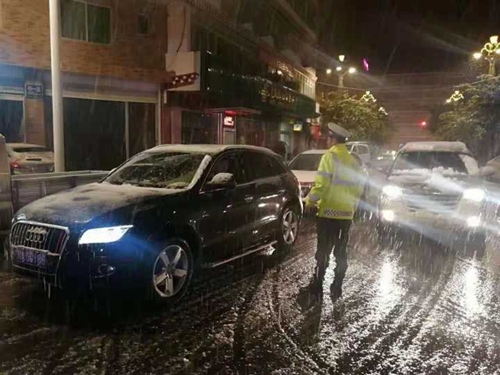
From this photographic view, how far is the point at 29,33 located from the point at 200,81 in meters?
5.57

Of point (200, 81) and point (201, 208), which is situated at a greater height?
point (200, 81)

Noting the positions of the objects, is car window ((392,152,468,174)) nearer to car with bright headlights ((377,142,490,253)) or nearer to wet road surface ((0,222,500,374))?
car with bright headlights ((377,142,490,253))

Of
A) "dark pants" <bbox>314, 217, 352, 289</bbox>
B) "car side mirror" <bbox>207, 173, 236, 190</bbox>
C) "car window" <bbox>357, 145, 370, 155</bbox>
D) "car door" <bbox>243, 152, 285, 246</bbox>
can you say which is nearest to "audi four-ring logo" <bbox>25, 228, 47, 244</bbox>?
"car side mirror" <bbox>207, 173, 236, 190</bbox>

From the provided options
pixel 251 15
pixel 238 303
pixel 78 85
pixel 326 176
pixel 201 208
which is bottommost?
pixel 238 303

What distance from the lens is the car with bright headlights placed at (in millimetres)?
7691

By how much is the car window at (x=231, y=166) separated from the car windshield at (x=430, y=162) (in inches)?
143

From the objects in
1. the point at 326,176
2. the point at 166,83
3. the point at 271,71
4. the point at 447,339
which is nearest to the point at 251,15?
the point at 271,71

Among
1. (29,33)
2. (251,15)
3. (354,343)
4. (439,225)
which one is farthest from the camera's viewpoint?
(251,15)

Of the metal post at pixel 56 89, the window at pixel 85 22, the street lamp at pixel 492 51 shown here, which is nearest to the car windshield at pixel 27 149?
the metal post at pixel 56 89

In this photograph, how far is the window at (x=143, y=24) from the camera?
16969 millimetres

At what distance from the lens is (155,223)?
16.0 feet

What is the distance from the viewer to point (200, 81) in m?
16.8

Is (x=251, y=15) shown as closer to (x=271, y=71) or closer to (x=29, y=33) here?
(x=271, y=71)

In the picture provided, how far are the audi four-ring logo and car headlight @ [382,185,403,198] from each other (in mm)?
5629
